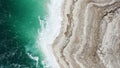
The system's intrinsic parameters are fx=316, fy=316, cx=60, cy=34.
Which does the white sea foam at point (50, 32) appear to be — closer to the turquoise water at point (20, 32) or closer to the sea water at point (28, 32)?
the sea water at point (28, 32)

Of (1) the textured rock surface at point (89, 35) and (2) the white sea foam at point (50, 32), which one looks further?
(2) the white sea foam at point (50, 32)

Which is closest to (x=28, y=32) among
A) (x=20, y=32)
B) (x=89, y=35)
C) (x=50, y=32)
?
(x=20, y=32)

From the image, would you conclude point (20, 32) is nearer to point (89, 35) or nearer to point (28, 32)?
point (28, 32)

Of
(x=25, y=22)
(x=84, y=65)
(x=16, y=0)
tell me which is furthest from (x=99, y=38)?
(x=16, y=0)

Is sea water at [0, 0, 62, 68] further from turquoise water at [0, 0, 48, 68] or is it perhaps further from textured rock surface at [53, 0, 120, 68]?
textured rock surface at [53, 0, 120, 68]

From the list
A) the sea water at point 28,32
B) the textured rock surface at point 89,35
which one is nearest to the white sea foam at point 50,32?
the sea water at point 28,32
